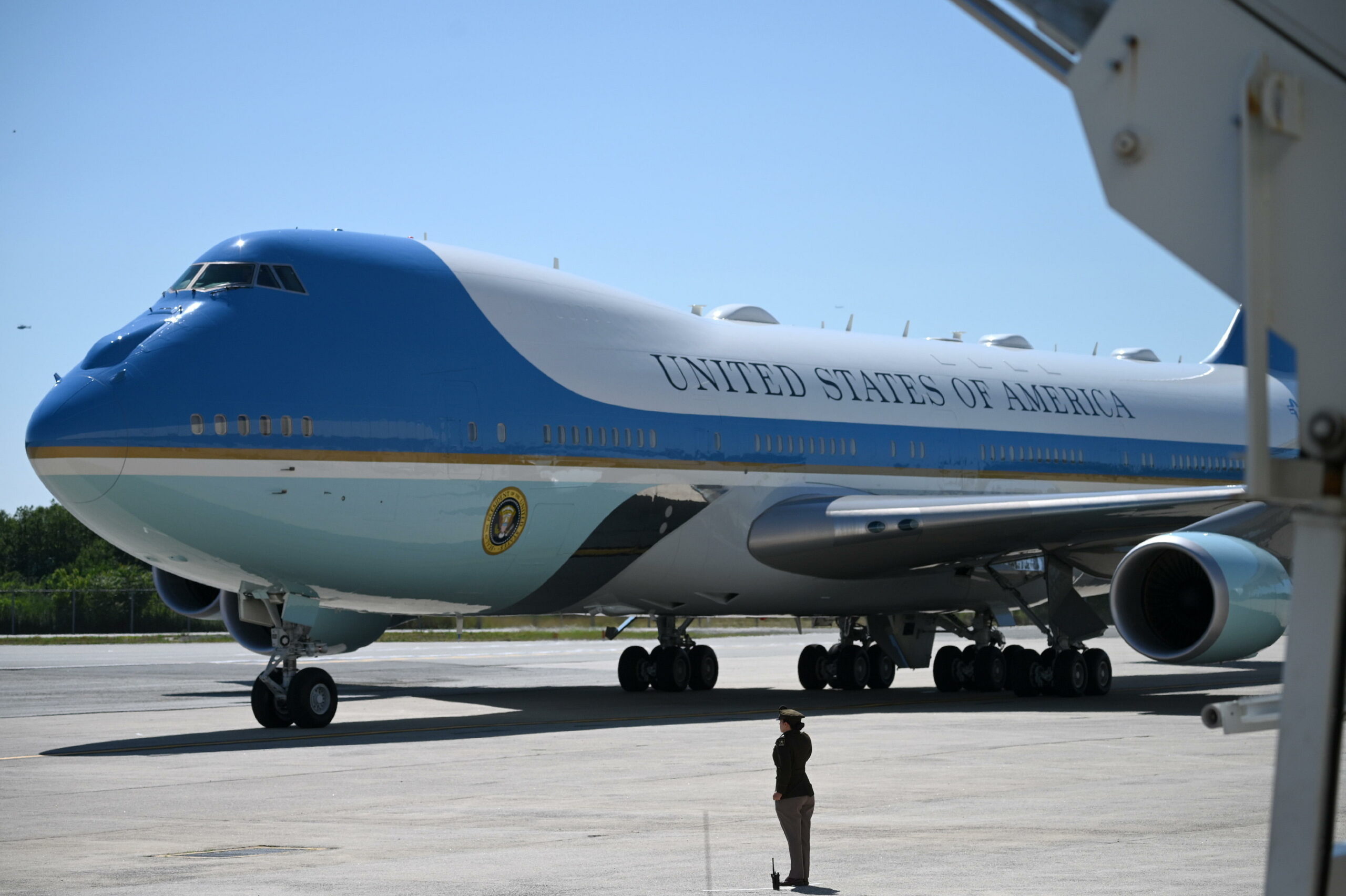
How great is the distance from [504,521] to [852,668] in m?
7.59

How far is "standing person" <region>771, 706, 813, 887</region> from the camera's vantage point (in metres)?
7.08

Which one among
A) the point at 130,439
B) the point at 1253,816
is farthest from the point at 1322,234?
the point at 130,439

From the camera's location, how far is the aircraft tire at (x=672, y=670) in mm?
20328

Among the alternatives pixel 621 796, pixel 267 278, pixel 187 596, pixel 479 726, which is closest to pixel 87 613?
pixel 187 596

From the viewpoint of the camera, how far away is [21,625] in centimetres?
4538

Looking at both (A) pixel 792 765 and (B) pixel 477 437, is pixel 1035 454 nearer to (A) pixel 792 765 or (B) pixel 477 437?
(B) pixel 477 437

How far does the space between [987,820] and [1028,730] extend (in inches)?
229

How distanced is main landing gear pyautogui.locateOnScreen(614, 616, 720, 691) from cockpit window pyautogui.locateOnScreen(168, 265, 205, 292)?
8106 millimetres

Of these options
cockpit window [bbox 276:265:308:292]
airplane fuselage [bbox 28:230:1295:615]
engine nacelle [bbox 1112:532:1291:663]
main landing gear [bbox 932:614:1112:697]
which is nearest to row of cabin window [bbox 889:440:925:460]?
airplane fuselage [bbox 28:230:1295:615]

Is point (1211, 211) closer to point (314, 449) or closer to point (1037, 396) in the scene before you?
point (314, 449)

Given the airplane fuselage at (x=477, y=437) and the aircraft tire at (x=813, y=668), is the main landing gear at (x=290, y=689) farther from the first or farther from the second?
the aircraft tire at (x=813, y=668)

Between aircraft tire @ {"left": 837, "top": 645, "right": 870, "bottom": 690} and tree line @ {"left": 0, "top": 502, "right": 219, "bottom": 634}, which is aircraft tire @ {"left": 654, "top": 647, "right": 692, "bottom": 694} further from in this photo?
tree line @ {"left": 0, "top": 502, "right": 219, "bottom": 634}

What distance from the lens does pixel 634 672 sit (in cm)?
2045

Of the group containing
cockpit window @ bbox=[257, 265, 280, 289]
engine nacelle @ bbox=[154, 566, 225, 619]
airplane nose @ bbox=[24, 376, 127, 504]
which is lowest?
engine nacelle @ bbox=[154, 566, 225, 619]
